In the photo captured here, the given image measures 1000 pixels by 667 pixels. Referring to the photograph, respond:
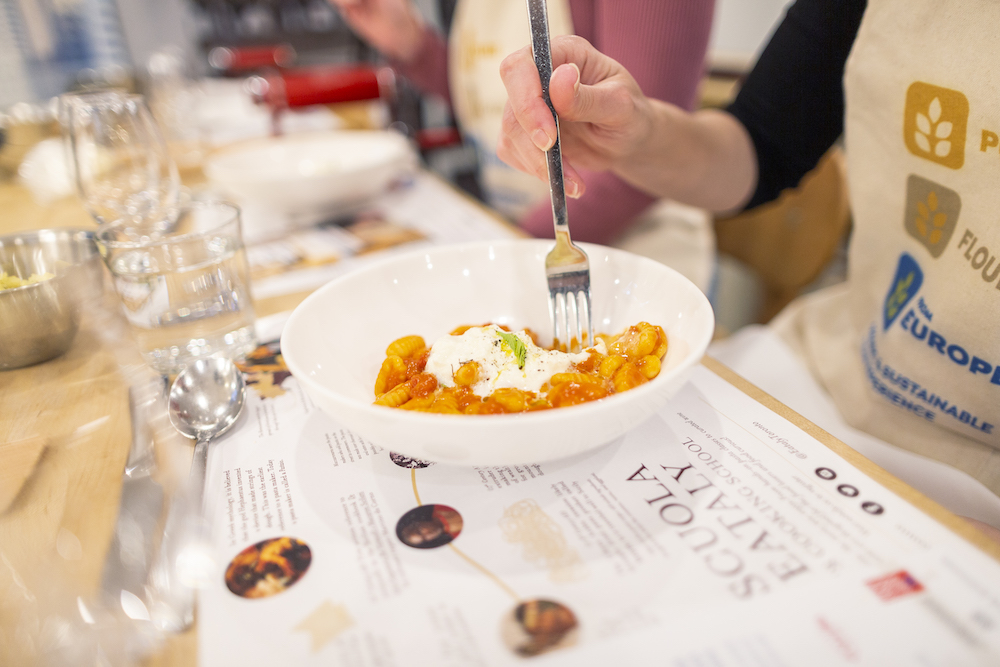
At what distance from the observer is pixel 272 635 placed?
1.23 ft

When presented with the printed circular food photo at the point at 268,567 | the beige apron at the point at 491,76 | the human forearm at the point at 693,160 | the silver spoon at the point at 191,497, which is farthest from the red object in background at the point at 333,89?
the printed circular food photo at the point at 268,567

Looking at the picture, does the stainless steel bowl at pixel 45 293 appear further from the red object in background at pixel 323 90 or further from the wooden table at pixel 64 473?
the red object in background at pixel 323 90

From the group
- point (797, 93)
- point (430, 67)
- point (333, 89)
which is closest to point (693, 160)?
point (797, 93)

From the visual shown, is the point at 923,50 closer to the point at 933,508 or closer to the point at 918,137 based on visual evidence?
the point at 918,137

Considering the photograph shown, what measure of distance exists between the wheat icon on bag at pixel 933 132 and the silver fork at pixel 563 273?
16.6 inches

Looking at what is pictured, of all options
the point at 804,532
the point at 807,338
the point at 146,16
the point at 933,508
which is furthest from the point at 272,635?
the point at 146,16

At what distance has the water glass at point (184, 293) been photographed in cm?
67

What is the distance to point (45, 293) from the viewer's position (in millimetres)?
651

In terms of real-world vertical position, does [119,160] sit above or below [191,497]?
above

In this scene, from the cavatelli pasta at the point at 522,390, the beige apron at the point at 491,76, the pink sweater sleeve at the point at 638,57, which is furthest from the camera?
the beige apron at the point at 491,76

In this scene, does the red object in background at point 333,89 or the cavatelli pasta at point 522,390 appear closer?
the cavatelli pasta at point 522,390

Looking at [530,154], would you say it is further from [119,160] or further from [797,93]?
[119,160]

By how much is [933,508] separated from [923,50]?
53 centimetres

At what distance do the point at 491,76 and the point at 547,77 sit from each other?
2.87ft
